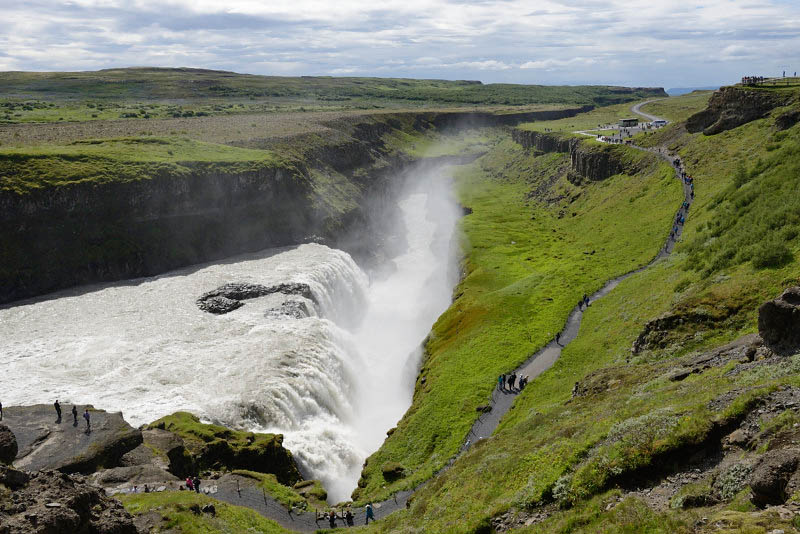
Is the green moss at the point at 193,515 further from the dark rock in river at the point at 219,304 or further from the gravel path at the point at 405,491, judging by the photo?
the dark rock in river at the point at 219,304

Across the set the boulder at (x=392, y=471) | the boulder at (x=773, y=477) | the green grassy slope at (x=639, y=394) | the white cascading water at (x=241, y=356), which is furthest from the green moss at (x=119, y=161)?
the boulder at (x=773, y=477)

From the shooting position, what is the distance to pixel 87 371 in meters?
51.2

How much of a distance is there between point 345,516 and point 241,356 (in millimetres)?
25755

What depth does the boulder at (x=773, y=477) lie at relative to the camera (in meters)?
14.1

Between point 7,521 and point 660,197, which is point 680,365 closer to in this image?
point 7,521

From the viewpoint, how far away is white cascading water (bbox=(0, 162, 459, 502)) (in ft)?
156

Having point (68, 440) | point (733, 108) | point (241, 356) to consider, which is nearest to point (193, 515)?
point (68, 440)

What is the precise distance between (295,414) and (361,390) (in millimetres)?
12548

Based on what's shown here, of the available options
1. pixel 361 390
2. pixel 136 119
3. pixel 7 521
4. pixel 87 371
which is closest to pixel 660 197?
pixel 361 390

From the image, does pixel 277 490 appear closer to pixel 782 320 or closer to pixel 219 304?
pixel 782 320

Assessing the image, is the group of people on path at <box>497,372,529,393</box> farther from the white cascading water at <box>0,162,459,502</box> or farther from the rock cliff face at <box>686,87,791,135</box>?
the rock cliff face at <box>686,87,791,135</box>

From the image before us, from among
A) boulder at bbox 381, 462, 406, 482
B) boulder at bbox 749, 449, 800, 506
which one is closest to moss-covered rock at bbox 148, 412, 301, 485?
boulder at bbox 381, 462, 406, 482

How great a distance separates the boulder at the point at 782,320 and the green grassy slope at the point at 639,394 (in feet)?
7.26

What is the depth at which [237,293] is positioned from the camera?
72938mm
